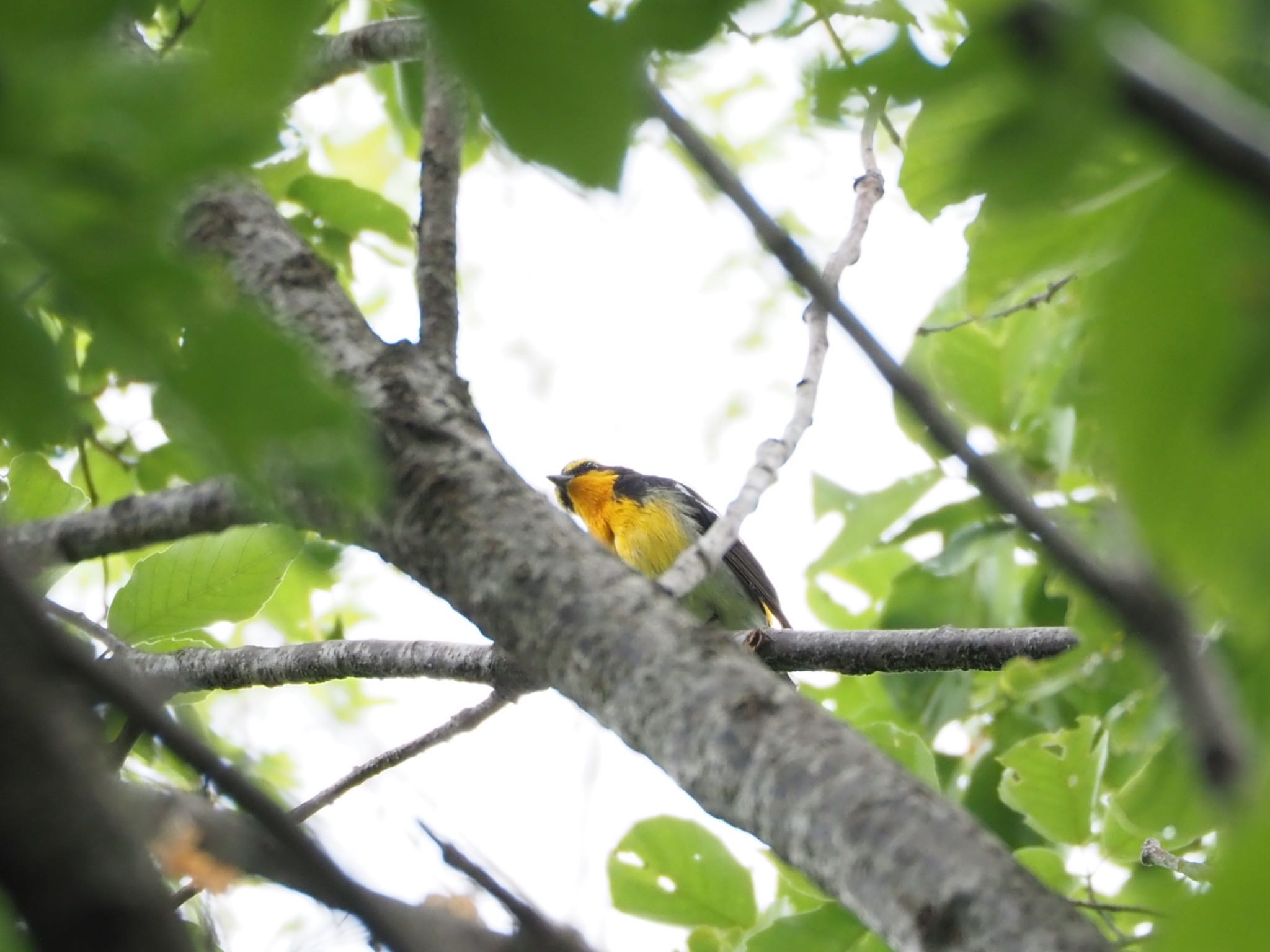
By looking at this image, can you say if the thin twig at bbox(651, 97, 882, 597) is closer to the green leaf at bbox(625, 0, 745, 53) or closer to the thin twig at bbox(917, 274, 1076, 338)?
the thin twig at bbox(917, 274, 1076, 338)

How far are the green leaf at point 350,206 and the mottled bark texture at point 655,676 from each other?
204cm

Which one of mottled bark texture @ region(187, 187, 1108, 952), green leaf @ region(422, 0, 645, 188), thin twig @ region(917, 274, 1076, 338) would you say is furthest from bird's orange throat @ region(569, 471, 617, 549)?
green leaf @ region(422, 0, 645, 188)

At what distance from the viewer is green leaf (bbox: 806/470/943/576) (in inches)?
182

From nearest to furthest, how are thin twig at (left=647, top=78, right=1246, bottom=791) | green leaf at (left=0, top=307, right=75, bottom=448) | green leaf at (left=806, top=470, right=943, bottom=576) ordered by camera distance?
thin twig at (left=647, top=78, right=1246, bottom=791)
green leaf at (left=0, top=307, right=75, bottom=448)
green leaf at (left=806, top=470, right=943, bottom=576)

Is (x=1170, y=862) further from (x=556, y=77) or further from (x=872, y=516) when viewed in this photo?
(x=556, y=77)

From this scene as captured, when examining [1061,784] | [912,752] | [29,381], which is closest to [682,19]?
[29,381]

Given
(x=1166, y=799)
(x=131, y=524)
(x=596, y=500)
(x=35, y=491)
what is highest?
(x=596, y=500)

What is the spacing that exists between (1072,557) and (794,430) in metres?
1.61

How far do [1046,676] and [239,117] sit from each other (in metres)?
2.66

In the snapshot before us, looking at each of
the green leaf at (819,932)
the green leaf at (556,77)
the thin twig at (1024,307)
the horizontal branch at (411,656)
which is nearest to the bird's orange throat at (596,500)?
the thin twig at (1024,307)

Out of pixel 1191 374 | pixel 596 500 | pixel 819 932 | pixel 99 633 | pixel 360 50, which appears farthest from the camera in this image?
pixel 596 500

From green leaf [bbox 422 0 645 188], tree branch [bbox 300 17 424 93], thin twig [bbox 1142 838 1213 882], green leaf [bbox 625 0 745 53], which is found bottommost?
thin twig [bbox 1142 838 1213 882]

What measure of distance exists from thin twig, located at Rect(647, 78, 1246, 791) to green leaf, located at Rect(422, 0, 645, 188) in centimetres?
8

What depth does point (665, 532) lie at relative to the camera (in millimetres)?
7750
